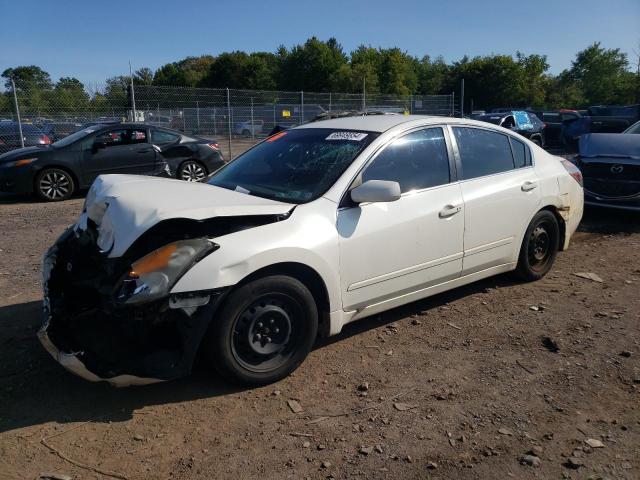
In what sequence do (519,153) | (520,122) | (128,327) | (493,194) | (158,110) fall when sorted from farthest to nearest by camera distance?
1. (520,122)
2. (158,110)
3. (519,153)
4. (493,194)
5. (128,327)

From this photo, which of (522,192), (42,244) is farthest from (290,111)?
(522,192)

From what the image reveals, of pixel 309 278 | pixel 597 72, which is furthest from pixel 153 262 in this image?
pixel 597 72

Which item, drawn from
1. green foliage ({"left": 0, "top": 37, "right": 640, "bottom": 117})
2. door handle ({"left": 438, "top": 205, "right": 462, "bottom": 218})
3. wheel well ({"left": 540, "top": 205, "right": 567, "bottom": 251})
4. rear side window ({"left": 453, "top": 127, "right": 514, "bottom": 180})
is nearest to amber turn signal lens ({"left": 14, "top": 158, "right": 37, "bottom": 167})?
rear side window ({"left": 453, "top": 127, "right": 514, "bottom": 180})

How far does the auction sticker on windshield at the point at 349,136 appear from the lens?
4.02 meters

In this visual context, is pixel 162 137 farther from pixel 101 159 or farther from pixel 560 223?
pixel 560 223

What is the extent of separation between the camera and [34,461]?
264cm

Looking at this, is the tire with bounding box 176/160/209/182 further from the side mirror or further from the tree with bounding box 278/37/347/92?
the tree with bounding box 278/37/347/92

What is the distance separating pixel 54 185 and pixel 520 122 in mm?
15581

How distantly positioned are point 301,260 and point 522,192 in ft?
8.15

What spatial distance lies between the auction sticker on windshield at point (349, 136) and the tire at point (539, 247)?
1939 mm

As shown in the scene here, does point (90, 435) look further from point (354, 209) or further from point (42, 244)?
point (42, 244)

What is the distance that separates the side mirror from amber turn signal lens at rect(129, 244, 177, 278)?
1255 mm

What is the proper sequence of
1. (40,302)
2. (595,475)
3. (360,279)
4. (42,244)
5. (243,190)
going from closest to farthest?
(595,475) < (360,279) < (243,190) < (40,302) < (42,244)

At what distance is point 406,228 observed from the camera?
3.86 meters
